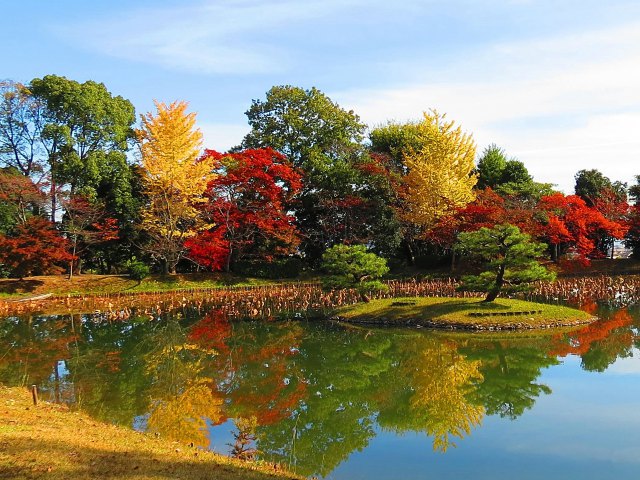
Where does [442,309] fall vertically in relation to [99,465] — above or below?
above

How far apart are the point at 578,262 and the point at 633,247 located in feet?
18.1

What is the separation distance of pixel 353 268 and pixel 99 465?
47.2 feet

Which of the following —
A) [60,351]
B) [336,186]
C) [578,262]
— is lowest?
[60,351]

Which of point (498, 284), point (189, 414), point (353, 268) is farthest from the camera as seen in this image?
point (353, 268)

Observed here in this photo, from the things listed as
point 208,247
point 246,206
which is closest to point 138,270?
point 208,247

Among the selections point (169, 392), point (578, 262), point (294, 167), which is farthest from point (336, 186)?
point (169, 392)

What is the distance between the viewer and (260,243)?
3384 centimetres

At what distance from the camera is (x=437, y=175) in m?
31.0

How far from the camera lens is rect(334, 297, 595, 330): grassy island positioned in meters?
16.5

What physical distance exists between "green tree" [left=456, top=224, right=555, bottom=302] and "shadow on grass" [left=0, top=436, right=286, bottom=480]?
12.9 metres

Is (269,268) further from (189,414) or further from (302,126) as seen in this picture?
(189,414)

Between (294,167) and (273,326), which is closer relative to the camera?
(273,326)

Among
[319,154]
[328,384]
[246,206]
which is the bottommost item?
[328,384]

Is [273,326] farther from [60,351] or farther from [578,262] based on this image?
[578,262]
